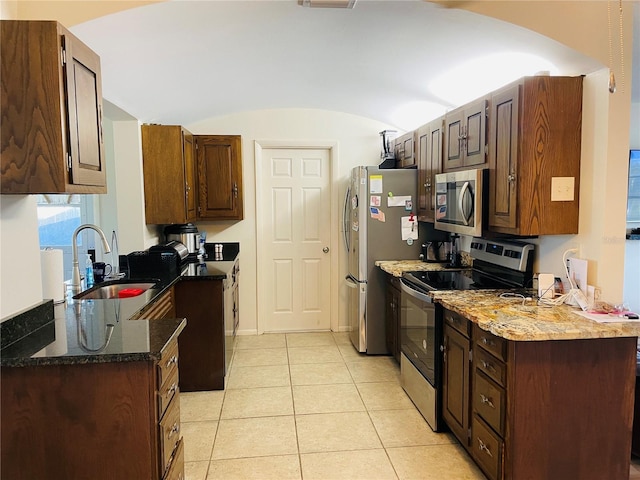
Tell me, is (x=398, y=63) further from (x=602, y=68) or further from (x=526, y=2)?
(x=602, y=68)

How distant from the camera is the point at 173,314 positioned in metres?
3.43

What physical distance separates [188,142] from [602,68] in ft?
11.2

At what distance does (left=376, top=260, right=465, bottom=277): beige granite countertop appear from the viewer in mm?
3755

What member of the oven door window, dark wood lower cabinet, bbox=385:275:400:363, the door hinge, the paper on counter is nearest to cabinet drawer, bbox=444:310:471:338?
the oven door window

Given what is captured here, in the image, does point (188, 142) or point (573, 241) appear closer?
point (573, 241)

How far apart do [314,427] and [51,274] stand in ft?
6.06

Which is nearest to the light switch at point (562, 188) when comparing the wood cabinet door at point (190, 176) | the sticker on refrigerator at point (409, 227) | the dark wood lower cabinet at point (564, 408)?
the dark wood lower cabinet at point (564, 408)

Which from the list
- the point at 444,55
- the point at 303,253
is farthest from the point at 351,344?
the point at 444,55

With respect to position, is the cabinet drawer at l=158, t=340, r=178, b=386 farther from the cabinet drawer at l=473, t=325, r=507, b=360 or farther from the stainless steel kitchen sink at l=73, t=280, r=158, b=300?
the cabinet drawer at l=473, t=325, r=507, b=360

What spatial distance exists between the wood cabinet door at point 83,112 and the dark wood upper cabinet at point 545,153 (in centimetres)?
212

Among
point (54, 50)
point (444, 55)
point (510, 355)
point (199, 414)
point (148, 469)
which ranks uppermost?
point (444, 55)

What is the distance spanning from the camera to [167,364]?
1.91 m

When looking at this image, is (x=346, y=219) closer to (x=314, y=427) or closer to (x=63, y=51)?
(x=314, y=427)

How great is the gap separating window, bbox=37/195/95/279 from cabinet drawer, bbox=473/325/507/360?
3.22 metres
